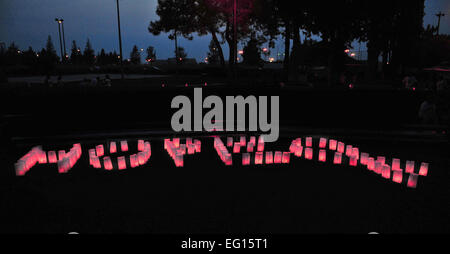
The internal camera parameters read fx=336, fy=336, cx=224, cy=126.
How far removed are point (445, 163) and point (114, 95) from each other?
30.8 feet

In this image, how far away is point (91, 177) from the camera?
674 centimetres

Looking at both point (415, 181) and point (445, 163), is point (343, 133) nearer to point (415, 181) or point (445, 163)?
point (445, 163)

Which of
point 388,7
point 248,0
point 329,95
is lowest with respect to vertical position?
point 329,95

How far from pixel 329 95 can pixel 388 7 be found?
10.2 meters

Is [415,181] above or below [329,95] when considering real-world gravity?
below

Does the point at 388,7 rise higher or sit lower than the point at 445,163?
higher

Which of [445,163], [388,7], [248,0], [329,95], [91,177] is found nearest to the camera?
[91,177]

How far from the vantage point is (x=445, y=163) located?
770cm

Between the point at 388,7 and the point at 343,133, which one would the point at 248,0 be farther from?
the point at 343,133

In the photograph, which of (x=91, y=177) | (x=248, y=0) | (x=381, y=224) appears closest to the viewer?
(x=381, y=224)

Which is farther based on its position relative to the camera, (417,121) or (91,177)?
(417,121)

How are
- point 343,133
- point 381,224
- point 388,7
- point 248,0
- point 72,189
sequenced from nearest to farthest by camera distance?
point 381,224
point 72,189
point 343,133
point 388,7
point 248,0
